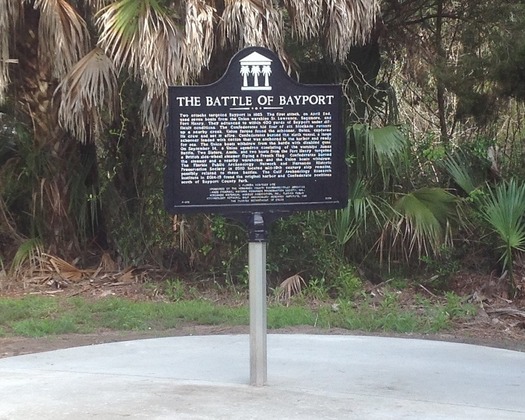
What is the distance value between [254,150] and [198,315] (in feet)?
13.3

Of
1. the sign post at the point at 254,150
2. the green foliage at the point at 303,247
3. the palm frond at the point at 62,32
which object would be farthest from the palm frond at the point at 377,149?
the sign post at the point at 254,150

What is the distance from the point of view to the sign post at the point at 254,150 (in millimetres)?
6895

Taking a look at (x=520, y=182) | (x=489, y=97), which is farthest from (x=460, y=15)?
(x=520, y=182)

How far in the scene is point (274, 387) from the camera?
7133mm

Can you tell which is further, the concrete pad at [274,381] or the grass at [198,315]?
the grass at [198,315]

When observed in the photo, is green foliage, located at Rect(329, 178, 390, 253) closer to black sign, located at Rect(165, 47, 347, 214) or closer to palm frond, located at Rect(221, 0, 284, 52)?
palm frond, located at Rect(221, 0, 284, 52)

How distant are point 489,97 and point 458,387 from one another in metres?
6.17

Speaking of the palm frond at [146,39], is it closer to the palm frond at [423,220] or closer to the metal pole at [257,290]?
the palm frond at [423,220]

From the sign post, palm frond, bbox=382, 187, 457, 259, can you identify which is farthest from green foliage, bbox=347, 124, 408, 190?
the sign post

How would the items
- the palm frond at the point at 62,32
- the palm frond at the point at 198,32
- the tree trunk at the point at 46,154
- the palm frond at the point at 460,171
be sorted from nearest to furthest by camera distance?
the palm frond at the point at 198,32
the palm frond at the point at 62,32
the palm frond at the point at 460,171
the tree trunk at the point at 46,154

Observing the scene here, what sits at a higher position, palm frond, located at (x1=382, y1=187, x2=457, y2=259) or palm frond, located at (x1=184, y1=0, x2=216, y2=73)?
palm frond, located at (x1=184, y1=0, x2=216, y2=73)

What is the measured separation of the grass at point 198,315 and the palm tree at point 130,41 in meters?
2.23

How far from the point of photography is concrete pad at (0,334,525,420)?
6.52m

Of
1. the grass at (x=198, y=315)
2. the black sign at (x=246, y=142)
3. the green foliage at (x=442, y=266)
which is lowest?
the grass at (x=198, y=315)
